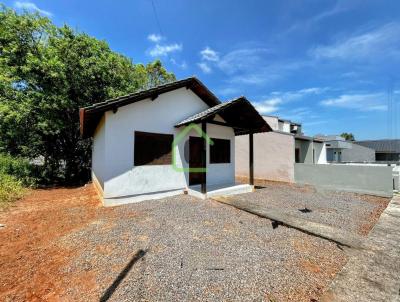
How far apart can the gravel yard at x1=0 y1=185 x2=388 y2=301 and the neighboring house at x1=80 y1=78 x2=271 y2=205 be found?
75.8 inches

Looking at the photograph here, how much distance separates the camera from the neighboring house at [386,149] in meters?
35.4

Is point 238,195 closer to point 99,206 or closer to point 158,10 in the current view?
point 99,206

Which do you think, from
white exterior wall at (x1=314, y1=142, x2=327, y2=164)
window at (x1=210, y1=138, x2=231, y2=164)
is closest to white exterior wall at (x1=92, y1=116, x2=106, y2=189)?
window at (x1=210, y1=138, x2=231, y2=164)

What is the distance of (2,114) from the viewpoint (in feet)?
35.8

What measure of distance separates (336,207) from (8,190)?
14357 millimetres

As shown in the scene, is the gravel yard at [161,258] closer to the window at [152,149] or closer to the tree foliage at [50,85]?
the window at [152,149]

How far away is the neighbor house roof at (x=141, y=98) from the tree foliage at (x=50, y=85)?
4921 mm

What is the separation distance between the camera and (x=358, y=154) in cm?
3416

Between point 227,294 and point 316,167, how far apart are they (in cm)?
1195

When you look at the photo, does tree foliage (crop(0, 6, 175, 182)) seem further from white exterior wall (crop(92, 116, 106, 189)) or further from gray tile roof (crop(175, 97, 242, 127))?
gray tile roof (crop(175, 97, 242, 127))

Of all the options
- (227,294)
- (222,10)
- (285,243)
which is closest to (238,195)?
(285,243)

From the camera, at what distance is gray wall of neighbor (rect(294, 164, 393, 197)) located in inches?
390

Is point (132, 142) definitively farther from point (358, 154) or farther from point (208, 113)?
point (358, 154)

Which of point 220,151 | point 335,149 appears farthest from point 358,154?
point 220,151
